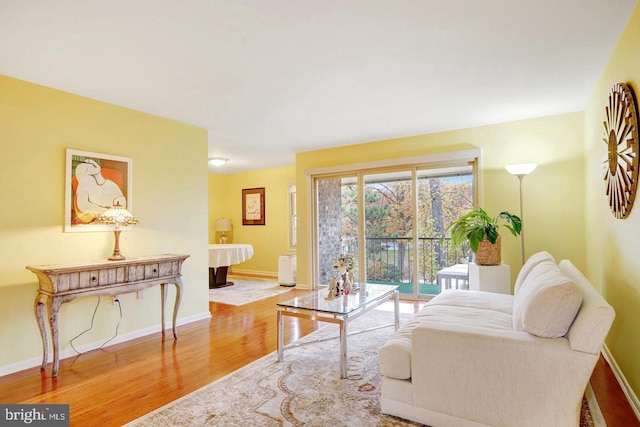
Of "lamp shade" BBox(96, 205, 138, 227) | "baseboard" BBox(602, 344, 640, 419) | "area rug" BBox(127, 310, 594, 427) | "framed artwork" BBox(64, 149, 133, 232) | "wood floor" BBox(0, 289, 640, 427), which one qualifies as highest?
"framed artwork" BBox(64, 149, 133, 232)

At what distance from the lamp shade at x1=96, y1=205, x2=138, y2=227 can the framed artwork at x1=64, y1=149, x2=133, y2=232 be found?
0.33 ft

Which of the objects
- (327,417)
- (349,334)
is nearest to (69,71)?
(327,417)

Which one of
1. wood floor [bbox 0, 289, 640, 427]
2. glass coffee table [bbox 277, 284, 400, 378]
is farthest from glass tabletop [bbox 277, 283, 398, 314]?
wood floor [bbox 0, 289, 640, 427]

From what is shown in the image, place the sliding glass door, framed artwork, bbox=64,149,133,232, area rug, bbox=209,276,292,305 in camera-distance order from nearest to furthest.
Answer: framed artwork, bbox=64,149,133,232
the sliding glass door
area rug, bbox=209,276,292,305

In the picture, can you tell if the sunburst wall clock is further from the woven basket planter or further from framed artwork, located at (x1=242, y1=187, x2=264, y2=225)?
framed artwork, located at (x1=242, y1=187, x2=264, y2=225)

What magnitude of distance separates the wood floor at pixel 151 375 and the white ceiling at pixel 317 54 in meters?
2.40

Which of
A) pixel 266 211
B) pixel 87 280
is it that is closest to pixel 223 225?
pixel 266 211

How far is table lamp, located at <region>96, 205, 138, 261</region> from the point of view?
10.2 feet

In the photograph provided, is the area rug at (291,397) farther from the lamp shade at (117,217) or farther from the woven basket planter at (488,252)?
the lamp shade at (117,217)

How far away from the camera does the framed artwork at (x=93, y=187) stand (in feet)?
10.1

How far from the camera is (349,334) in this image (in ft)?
11.3

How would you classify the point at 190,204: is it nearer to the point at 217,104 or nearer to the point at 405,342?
the point at 217,104

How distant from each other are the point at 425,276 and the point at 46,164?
458 centimetres

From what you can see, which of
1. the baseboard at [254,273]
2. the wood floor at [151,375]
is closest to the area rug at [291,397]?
the wood floor at [151,375]
